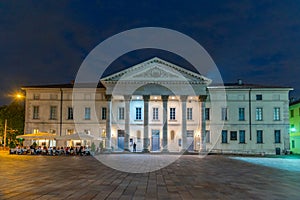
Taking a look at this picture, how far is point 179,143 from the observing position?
1908 inches

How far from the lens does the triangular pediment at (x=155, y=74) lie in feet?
138

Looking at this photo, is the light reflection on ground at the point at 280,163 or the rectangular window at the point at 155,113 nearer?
the light reflection on ground at the point at 280,163

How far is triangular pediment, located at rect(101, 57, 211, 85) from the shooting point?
4206 cm

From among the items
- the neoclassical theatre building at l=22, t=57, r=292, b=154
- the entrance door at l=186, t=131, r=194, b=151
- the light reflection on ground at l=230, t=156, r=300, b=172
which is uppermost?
the neoclassical theatre building at l=22, t=57, r=292, b=154

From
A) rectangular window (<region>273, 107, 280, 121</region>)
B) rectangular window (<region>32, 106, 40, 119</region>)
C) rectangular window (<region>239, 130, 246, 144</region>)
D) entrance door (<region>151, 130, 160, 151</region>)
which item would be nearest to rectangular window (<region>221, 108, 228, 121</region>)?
rectangular window (<region>239, 130, 246, 144</region>)

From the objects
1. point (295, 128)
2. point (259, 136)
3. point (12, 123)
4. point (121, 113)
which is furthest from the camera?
point (12, 123)

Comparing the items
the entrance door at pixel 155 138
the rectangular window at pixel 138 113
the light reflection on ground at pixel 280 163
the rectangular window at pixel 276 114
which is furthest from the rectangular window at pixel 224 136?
the light reflection on ground at pixel 280 163

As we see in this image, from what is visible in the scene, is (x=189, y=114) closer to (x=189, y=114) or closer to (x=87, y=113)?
(x=189, y=114)

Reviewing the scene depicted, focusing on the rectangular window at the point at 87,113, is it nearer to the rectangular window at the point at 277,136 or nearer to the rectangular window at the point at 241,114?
the rectangular window at the point at 241,114

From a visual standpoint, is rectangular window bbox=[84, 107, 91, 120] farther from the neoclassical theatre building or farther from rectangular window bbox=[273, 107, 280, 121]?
rectangular window bbox=[273, 107, 280, 121]

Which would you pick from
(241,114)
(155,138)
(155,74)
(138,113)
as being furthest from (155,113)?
(241,114)

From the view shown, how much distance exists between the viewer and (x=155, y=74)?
140 ft

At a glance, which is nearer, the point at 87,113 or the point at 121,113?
the point at 121,113

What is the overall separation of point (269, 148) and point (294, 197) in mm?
39255
